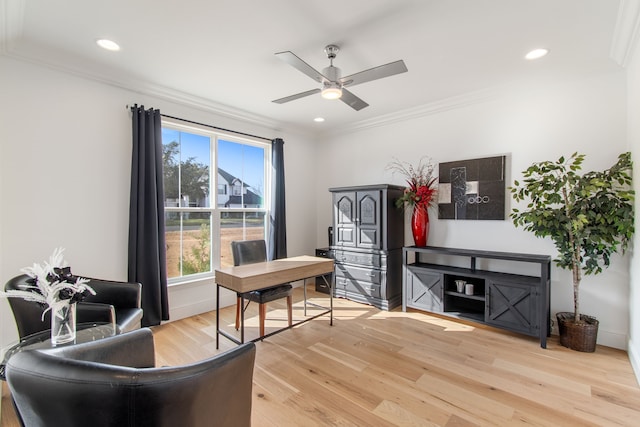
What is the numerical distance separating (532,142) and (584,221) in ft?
3.73

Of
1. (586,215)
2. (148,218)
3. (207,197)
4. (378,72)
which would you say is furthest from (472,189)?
(148,218)

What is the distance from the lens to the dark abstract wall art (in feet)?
11.2

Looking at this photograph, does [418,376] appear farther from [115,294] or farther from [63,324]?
[115,294]

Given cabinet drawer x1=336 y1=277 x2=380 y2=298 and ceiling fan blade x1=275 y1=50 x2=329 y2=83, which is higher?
ceiling fan blade x1=275 y1=50 x2=329 y2=83

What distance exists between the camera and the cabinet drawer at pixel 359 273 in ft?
13.1

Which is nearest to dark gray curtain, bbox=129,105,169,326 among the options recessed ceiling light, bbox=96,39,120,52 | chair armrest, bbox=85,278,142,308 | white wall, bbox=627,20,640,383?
chair armrest, bbox=85,278,142,308

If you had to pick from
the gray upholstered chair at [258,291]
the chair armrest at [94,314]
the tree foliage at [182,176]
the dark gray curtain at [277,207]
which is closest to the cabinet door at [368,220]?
the dark gray curtain at [277,207]

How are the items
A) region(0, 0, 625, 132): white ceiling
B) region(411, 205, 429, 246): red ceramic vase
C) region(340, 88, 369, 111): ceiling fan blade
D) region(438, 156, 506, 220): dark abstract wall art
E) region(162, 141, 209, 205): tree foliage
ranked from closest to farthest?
region(0, 0, 625, 132): white ceiling < region(340, 88, 369, 111): ceiling fan blade < region(438, 156, 506, 220): dark abstract wall art < region(162, 141, 209, 205): tree foliage < region(411, 205, 429, 246): red ceramic vase

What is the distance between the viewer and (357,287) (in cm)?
420

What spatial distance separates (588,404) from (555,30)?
2.72 metres

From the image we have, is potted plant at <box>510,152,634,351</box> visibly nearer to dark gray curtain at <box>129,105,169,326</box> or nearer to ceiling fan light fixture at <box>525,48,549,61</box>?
ceiling fan light fixture at <box>525,48,549,61</box>

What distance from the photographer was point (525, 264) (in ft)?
10.7

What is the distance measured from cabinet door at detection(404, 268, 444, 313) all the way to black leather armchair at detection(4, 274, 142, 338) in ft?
9.67

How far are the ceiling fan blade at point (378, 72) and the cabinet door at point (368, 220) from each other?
186 cm
